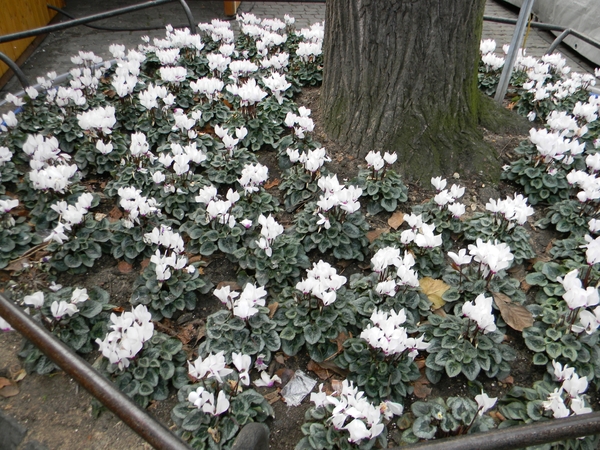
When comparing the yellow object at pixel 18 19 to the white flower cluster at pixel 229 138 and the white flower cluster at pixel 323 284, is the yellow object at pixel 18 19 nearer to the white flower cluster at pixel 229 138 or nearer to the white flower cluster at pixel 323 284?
the white flower cluster at pixel 229 138

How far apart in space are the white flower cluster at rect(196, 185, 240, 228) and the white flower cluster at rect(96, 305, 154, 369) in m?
0.81

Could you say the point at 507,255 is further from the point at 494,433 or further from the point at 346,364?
the point at 494,433

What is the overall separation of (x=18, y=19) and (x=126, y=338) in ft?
21.3

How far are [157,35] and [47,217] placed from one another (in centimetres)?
587

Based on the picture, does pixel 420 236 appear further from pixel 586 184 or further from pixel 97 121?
pixel 97 121

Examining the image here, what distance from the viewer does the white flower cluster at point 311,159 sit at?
3139 mm

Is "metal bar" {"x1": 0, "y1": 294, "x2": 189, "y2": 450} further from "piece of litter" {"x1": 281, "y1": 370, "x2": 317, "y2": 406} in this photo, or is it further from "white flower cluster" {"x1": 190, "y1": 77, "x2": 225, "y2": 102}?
"white flower cluster" {"x1": 190, "y1": 77, "x2": 225, "y2": 102}

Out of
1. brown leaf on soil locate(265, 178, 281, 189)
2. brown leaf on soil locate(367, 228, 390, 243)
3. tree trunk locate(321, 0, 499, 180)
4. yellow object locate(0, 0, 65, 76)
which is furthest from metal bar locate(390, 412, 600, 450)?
yellow object locate(0, 0, 65, 76)

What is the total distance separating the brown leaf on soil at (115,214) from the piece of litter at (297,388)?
172 cm

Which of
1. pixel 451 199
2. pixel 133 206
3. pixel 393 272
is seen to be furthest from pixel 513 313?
pixel 133 206

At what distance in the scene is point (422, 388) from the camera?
2217 mm

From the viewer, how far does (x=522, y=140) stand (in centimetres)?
374

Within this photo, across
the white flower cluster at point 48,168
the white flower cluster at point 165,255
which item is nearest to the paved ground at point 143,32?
the white flower cluster at point 48,168

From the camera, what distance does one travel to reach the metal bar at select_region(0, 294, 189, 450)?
3.25ft
